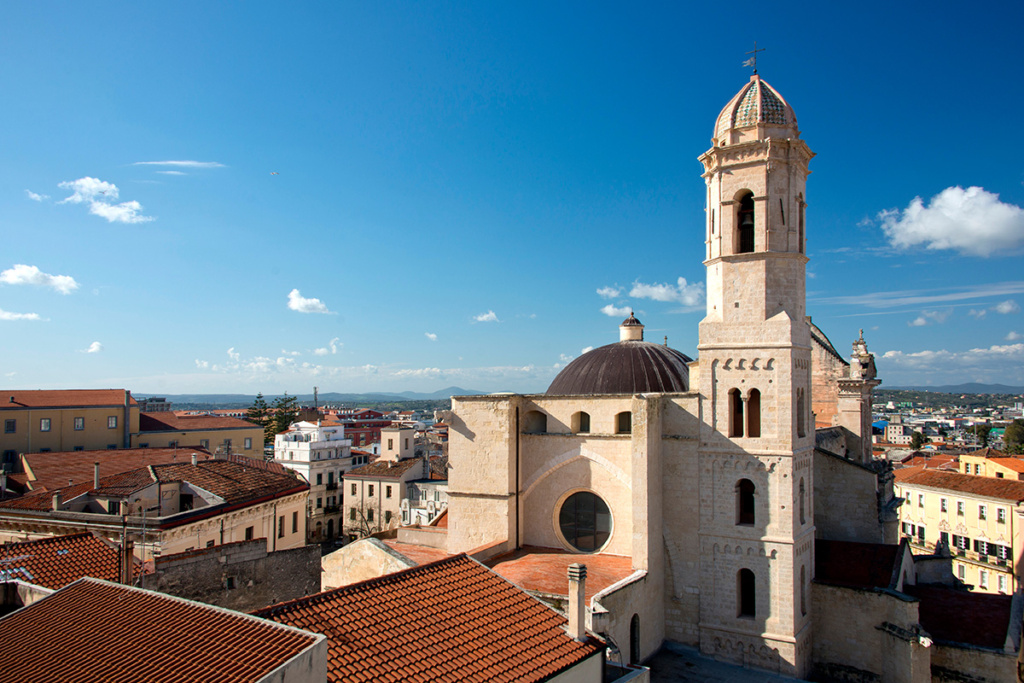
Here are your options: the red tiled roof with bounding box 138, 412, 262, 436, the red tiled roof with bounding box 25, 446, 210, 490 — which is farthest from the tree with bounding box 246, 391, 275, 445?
the red tiled roof with bounding box 25, 446, 210, 490

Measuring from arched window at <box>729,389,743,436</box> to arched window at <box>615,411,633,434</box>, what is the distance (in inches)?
130

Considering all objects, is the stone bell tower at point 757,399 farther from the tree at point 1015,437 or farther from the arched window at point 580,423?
the tree at point 1015,437

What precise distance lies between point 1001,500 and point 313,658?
4460cm

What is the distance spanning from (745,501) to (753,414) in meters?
2.81

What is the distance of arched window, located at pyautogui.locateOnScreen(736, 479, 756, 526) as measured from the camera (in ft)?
65.4

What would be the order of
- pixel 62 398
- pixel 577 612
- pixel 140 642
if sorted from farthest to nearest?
pixel 62 398, pixel 577 612, pixel 140 642

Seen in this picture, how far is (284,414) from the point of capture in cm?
7762

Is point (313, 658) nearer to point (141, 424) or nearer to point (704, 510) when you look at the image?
point (704, 510)

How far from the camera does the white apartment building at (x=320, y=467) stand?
51656 millimetres

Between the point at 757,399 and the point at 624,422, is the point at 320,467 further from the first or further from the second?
the point at 757,399

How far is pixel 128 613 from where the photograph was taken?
33.4 feet

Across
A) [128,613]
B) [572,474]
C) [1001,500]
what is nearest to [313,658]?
[128,613]

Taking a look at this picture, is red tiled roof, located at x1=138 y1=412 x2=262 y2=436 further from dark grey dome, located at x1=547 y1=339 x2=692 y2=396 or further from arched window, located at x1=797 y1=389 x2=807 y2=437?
arched window, located at x1=797 y1=389 x2=807 y2=437

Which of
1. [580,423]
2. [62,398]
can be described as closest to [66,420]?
[62,398]
